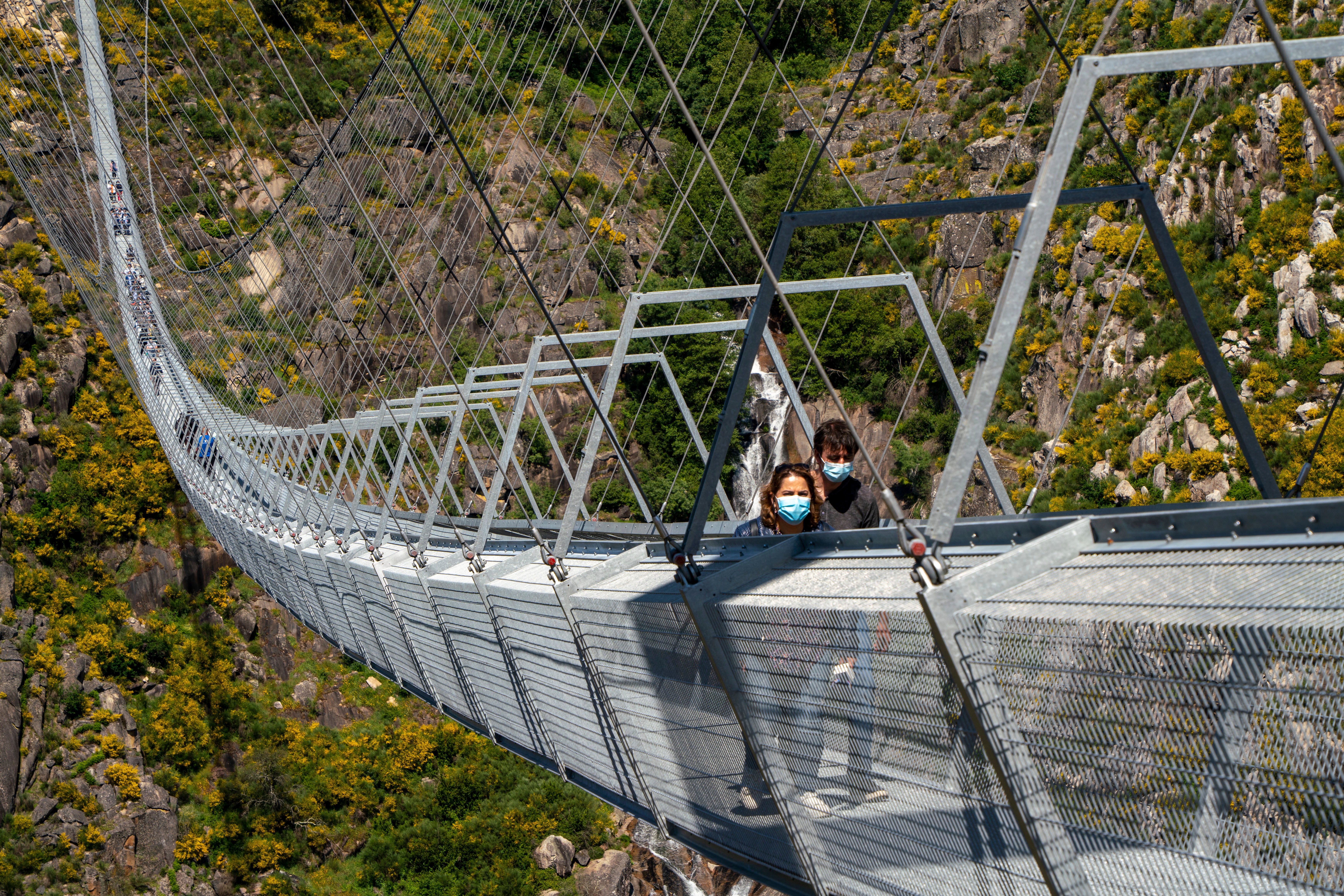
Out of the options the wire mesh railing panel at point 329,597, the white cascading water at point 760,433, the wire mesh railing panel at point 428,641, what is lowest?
the wire mesh railing panel at point 428,641

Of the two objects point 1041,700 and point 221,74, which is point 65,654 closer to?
point 221,74

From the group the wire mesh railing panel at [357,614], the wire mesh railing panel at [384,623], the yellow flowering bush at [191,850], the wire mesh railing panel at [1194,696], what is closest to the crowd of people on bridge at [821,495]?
the wire mesh railing panel at [1194,696]

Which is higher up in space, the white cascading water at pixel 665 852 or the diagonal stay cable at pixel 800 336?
the white cascading water at pixel 665 852

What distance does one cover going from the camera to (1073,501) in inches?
609

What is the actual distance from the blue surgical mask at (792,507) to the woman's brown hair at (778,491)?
0.02 meters

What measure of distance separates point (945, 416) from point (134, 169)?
60.4ft

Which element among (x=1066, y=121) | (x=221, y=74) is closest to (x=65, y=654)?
(x=221, y=74)

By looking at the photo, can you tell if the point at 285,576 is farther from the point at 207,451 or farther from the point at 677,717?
the point at 677,717

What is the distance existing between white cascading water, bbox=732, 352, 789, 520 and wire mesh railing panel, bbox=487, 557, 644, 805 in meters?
16.8

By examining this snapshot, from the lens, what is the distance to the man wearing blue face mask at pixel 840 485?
266 cm

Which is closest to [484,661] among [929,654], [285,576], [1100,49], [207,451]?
[929,654]

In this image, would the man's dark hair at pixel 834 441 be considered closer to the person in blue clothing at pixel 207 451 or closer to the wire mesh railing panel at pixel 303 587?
the wire mesh railing panel at pixel 303 587

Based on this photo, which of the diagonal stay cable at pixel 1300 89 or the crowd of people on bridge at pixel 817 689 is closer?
the diagonal stay cable at pixel 1300 89

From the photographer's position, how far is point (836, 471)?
266 centimetres
